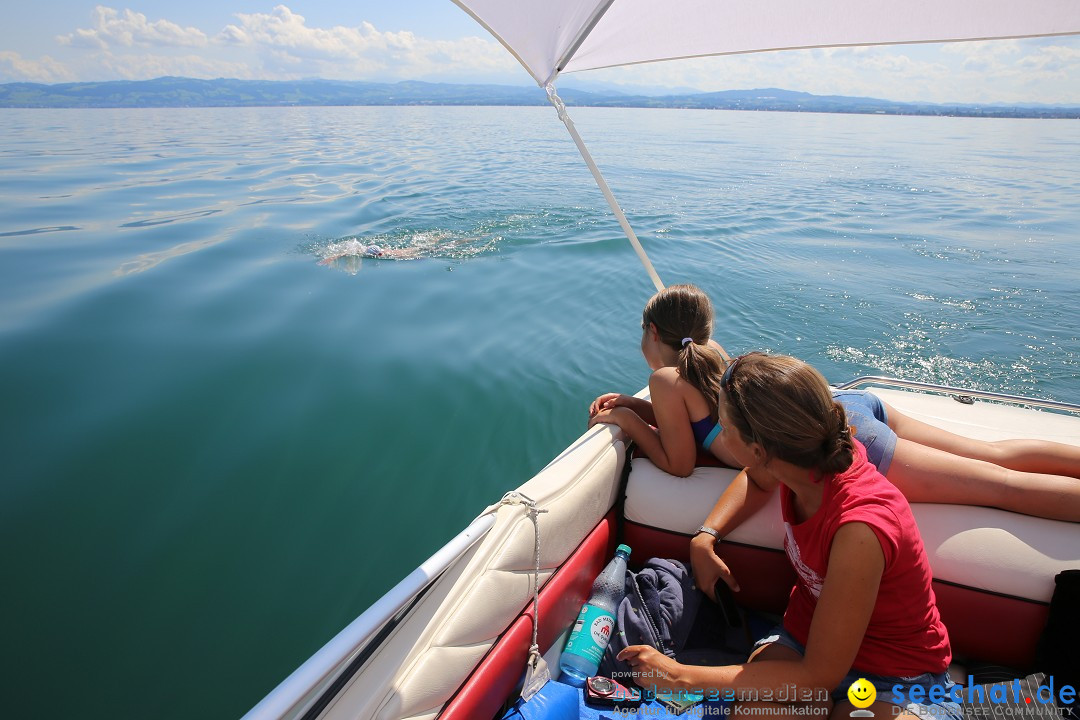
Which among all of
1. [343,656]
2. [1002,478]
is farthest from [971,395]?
[343,656]

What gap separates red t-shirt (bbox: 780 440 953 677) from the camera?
4.78 ft

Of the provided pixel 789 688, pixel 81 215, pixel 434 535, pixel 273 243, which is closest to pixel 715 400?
pixel 789 688

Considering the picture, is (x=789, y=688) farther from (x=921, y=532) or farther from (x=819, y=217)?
(x=819, y=217)

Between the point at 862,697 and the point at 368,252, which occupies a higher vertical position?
the point at 862,697

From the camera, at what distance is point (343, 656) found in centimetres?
128

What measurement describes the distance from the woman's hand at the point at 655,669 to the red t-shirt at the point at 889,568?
46 centimetres

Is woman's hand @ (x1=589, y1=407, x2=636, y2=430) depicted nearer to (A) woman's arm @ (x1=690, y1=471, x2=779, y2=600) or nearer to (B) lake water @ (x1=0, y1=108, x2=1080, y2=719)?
(A) woman's arm @ (x1=690, y1=471, x2=779, y2=600)

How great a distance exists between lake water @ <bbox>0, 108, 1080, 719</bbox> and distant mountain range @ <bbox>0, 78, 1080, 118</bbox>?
4161 cm

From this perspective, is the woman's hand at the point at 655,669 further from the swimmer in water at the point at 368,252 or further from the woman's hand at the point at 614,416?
the swimmer in water at the point at 368,252

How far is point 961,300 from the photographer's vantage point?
7188mm

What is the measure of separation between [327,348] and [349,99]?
101865 mm

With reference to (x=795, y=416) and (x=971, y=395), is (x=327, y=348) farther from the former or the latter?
(x=971, y=395)

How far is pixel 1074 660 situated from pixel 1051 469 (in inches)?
25.3

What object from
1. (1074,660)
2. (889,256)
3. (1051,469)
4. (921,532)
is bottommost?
(889,256)
